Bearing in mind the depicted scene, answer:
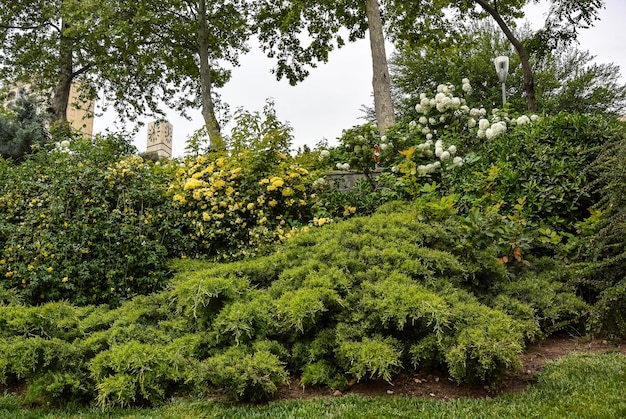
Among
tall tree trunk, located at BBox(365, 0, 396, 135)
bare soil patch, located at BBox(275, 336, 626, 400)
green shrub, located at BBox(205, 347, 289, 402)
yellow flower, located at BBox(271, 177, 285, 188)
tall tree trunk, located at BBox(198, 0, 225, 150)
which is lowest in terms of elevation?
bare soil patch, located at BBox(275, 336, 626, 400)

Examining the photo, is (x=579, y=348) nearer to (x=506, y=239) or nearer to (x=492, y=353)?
(x=506, y=239)

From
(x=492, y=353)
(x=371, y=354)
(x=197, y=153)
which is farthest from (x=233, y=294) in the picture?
(x=197, y=153)

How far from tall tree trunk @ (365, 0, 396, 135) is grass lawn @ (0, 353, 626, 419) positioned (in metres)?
6.01

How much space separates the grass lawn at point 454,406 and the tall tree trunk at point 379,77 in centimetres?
601

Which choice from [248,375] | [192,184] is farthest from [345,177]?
[248,375]

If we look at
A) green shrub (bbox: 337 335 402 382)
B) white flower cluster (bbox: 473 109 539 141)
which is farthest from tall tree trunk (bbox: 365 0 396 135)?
green shrub (bbox: 337 335 402 382)

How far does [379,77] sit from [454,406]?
7.33m

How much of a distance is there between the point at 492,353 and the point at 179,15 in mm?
14182

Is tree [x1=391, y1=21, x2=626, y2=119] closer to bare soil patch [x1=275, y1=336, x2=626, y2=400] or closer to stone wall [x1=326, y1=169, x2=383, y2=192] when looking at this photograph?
stone wall [x1=326, y1=169, x2=383, y2=192]

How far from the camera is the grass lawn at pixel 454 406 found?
2.40 meters

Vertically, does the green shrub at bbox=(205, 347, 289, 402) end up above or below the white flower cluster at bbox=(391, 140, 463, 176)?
below

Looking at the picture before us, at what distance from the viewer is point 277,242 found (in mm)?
5133

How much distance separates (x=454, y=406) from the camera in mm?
2561

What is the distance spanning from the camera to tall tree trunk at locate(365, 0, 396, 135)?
8.48 metres
